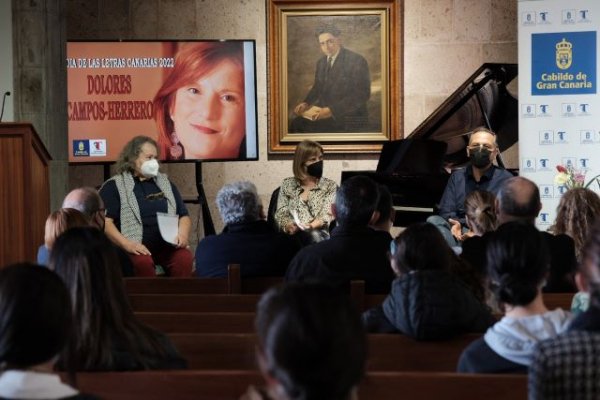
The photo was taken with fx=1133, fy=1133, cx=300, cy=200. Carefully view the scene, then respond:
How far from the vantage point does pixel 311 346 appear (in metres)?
1.56

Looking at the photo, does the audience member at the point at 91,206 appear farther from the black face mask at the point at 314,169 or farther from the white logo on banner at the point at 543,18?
the white logo on banner at the point at 543,18

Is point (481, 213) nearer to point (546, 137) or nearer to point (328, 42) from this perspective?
point (546, 137)

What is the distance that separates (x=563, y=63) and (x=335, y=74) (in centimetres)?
262

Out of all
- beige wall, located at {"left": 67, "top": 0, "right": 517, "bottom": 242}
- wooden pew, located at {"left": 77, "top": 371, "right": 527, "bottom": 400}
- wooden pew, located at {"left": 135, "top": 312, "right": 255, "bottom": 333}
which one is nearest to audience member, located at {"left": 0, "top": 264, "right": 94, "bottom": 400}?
wooden pew, located at {"left": 77, "top": 371, "right": 527, "bottom": 400}

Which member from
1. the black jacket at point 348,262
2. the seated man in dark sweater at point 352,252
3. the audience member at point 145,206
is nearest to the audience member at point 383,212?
the seated man in dark sweater at point 352,252

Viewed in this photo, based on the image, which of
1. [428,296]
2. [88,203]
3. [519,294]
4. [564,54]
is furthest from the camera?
[564,54]

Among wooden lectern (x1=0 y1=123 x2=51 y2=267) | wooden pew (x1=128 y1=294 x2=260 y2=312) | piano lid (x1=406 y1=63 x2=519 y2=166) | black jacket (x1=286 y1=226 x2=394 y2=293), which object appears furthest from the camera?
piano lid (x1=406 y1=63 x2=519 y2=166)

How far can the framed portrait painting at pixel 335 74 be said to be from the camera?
1074 centimetres

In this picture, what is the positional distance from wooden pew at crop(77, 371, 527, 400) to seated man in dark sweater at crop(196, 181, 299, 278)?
106 inches

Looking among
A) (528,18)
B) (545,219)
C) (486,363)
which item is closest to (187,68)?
(528,18)

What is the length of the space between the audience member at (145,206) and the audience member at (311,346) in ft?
19.3

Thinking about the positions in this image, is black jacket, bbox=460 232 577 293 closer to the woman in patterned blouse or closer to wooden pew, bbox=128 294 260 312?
wooden pew, bbox=128 294 260 312

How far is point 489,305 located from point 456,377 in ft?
5.42

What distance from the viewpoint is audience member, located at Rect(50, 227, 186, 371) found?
2.93 metres
